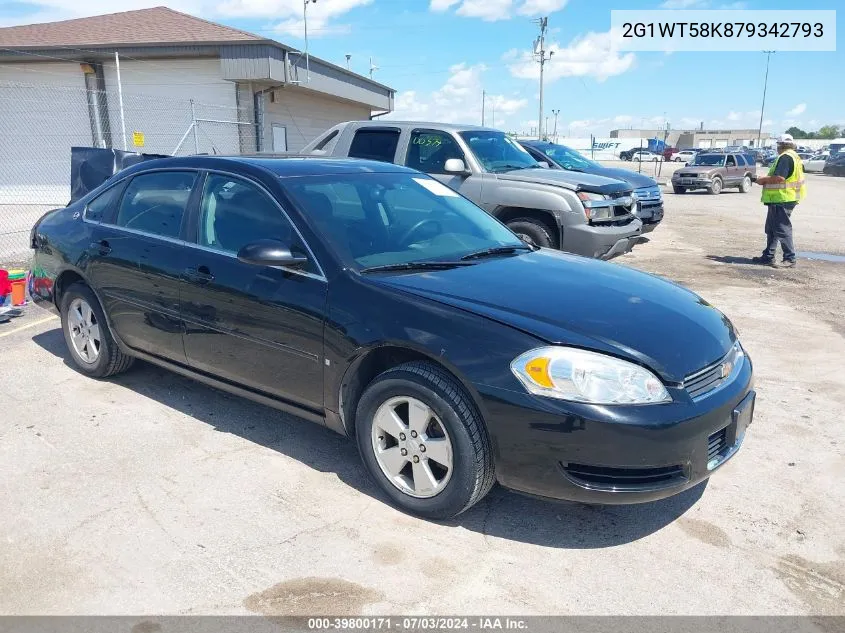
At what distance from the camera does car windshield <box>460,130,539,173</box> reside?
887 centimetres

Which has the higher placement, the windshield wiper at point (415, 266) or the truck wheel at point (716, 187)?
the windshield wiper at point (415, 266)

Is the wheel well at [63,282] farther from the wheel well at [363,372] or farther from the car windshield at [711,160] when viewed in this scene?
the car windshield at [711,160]

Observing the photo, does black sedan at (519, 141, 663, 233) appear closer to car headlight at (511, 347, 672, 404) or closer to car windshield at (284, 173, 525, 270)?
car windshield at (284, 173, 525, 270)

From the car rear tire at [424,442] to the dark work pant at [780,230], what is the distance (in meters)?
8.94

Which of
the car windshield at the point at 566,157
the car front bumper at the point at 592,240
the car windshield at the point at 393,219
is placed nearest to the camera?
the car windshield at the point at 393,219

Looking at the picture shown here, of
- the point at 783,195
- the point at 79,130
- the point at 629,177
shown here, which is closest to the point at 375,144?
the point at 629,177

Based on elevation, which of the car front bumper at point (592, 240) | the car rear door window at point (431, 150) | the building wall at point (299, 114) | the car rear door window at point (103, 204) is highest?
the building wall at point (299, 114)

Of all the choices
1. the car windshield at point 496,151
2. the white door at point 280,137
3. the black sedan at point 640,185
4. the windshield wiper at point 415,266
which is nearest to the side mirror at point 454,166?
the car windshield at point 496,151

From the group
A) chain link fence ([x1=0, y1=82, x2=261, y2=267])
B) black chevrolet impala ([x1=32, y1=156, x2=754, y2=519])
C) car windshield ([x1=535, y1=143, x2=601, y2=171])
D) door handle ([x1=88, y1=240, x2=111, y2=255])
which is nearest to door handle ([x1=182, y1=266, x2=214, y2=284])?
black chevrolet impala ([x1=32, y1=156, x2=754, y2=519])

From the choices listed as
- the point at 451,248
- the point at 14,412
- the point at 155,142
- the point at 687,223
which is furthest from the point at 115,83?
the point at 451,248

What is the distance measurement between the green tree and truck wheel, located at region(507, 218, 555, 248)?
464 feet

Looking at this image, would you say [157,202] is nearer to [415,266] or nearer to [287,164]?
[287,164]

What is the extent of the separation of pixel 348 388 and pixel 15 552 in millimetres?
1631

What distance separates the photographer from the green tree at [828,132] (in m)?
129
